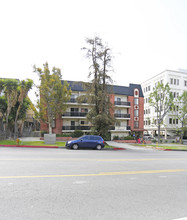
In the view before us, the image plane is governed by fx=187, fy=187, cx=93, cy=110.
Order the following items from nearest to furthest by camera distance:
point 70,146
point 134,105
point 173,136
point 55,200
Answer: point 55,200
point 70,146
point 134,105
point 173,136

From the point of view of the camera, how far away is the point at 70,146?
61.9 feet

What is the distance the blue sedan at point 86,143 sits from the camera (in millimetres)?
18875

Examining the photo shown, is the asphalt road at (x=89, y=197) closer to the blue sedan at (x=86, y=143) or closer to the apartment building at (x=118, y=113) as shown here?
the blue sedan at (x=86, y=143)

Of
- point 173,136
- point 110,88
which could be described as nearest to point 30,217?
point 110,88

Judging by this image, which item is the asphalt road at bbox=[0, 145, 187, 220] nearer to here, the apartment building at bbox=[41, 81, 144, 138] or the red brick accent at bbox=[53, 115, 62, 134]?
the apartment building at bbox=[41, 81, 144, 138]

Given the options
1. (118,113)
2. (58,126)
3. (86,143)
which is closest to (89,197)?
(86,143)

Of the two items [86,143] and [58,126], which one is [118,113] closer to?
[58,126]

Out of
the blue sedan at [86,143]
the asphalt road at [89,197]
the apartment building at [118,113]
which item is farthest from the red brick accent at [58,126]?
the asphalt road at [89,197]

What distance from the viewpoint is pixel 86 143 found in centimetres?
1931

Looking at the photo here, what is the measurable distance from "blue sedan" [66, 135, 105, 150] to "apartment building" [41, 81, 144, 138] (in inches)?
620

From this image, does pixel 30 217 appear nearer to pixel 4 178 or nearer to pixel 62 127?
pixel 4 178

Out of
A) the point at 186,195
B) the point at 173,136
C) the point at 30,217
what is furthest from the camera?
the point at 173,136

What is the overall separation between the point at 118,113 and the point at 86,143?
2136 centimetres

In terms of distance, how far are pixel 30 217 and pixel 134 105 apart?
39034 millimetres
